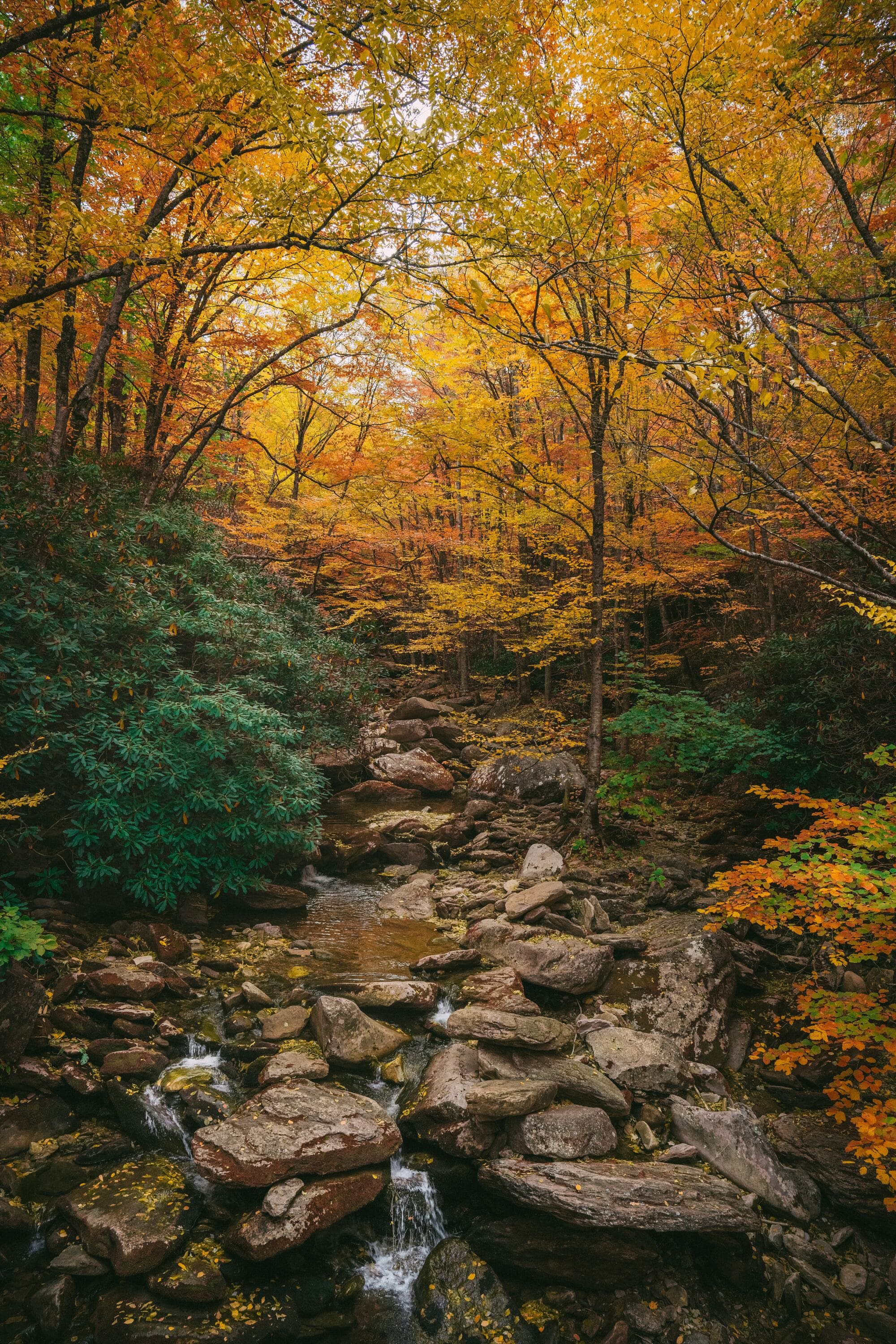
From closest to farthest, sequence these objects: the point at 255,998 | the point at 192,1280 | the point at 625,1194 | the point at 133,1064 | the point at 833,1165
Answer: the point at 192,1280 → the point at 625,1194 → the point at 833,1165 → the point at 133,1064 → the point at 255,998

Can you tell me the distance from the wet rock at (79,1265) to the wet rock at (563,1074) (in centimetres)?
256

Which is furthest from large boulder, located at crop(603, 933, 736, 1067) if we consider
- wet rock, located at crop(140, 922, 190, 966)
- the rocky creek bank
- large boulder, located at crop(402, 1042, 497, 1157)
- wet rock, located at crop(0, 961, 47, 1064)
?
wet rock, located at crop(0, 961, 47, 1064)

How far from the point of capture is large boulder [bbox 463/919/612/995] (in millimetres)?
5527

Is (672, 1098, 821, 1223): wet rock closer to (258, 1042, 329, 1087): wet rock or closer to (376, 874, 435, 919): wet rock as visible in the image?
(258, 1042, 329, 1087): wet rock

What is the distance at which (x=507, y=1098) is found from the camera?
4148 millimetres

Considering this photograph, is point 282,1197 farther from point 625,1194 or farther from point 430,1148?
point 625,1194

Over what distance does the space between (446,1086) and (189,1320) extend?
6.26ft

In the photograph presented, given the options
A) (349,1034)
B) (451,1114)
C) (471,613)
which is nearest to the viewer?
(451,1114)

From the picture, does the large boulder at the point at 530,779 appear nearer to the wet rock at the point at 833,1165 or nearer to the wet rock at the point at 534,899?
the wet rock at the point at 534,899

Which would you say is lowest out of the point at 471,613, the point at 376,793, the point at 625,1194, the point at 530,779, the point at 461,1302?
the point at 461,1302

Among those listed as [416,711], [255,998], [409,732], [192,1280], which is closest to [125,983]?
[255,998]

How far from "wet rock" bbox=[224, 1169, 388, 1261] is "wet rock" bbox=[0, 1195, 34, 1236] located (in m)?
1.14

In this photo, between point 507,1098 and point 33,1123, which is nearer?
point 33,1123

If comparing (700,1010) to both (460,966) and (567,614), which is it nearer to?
(460,966)
